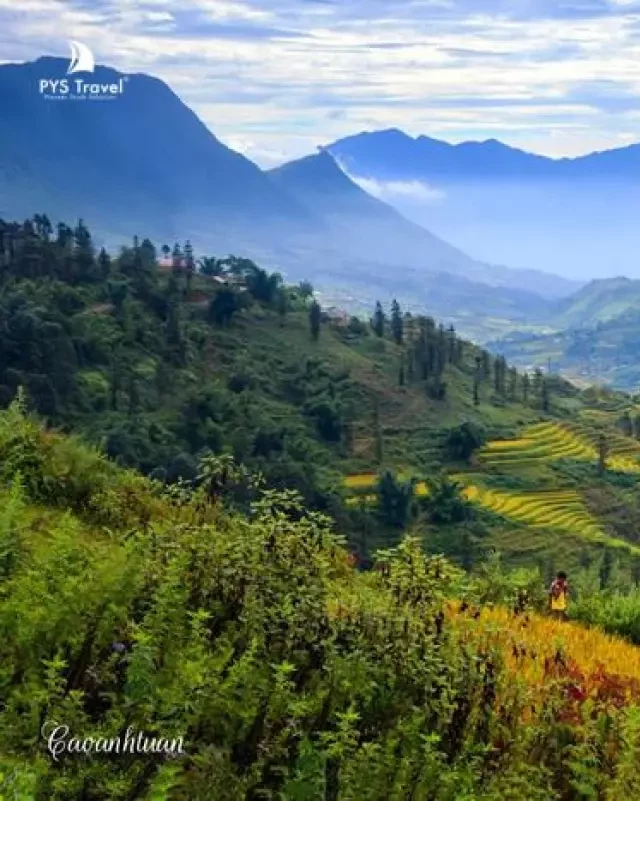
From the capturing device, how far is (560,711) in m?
4.43

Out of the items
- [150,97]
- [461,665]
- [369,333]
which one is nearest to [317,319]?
[369,333]

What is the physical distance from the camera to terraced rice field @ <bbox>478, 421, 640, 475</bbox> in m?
43.6

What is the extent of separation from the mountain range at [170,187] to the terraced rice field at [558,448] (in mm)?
8998

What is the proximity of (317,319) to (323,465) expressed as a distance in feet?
56.9

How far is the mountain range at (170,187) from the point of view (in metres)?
7.55

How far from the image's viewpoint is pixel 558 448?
162 ft

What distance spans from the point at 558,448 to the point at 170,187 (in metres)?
27.1

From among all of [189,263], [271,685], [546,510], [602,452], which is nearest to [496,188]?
[271,685]

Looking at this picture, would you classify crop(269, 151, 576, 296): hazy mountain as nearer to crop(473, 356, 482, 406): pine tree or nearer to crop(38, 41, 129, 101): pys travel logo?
crop(473, 356, 482, 406): pine tree

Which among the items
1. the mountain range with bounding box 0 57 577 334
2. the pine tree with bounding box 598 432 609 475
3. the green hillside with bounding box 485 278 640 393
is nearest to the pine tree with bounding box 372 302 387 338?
the mountain range with bounding box 0 57 577 334

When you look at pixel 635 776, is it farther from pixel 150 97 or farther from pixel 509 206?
pixel 509 206

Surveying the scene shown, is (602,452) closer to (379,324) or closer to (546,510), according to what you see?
(546,510)

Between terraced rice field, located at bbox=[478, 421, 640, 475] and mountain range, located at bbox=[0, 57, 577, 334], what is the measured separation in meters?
9.00

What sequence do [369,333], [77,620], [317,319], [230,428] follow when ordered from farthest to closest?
[369,333], [317,319], [230,428], [77,620]
